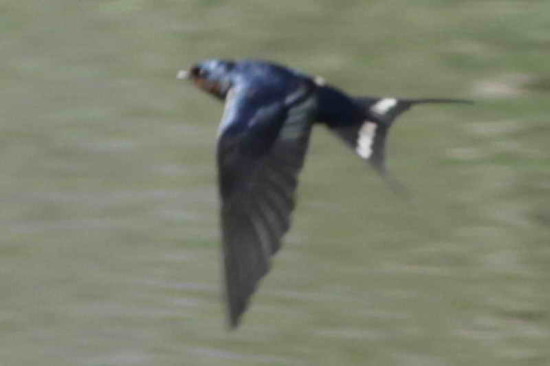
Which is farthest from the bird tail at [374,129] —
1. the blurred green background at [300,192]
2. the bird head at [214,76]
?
the blurred green background at [300,192]

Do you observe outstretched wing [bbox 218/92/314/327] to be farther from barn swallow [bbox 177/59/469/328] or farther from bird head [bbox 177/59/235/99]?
bird head [bbox 177/59/235/99]

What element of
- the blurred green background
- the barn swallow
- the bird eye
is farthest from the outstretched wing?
the blurred green background

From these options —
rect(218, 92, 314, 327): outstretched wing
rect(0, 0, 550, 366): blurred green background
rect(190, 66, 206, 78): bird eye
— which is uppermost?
rect(218, 92, 314, 327): outstretched wing

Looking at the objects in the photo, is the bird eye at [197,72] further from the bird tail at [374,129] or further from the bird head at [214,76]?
the bird tail at [374,129]

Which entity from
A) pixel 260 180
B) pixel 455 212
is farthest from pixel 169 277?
pixel 260 180

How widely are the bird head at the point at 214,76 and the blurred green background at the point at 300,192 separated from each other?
0.71 meters

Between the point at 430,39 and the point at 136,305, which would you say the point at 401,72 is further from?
the point at 136,305

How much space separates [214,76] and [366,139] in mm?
375

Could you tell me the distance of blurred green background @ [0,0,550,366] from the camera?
5180mm

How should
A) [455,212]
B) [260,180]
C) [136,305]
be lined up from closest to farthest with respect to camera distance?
[260,180] < [136,305] < [455,212]

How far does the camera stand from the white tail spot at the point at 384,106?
4633mm

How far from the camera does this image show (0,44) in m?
7.19

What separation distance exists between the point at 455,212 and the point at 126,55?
167 cm

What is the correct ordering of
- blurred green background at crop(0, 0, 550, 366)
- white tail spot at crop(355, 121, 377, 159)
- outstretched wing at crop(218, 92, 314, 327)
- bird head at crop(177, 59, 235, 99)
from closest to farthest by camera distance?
1. outstretched wing at crop(218, 92, 314, 327)
2. white tail spot at crop(355, 121, 377, 159)
3. bird head at crop(177, 59, 235, 99)
4. blurred green background at crop(0, 0, 550, 366)
